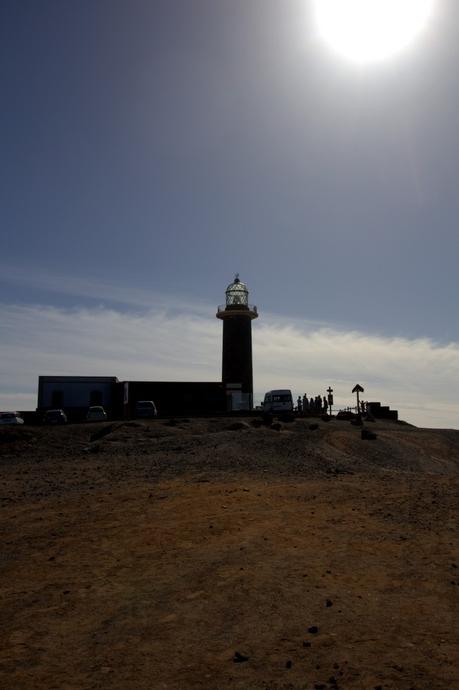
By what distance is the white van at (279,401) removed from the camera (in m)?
42.2

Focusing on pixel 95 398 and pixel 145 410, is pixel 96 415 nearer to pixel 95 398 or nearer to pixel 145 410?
pixel 145 410

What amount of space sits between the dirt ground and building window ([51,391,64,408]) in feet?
114

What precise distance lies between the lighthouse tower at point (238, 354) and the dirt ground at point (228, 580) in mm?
33953

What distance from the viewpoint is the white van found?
42.2m

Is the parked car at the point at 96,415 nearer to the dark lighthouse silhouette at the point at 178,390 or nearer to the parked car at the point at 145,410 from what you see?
the parked car at the point at 145,410

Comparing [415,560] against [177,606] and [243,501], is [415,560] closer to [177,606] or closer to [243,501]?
[177,606]

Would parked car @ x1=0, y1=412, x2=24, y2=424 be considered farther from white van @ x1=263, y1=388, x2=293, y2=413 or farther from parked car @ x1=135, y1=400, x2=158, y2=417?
white van @ x1=263, y1=388, x2=293, y2=413

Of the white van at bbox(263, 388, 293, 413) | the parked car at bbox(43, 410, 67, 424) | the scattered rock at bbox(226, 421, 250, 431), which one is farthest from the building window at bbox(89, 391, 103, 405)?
the scattered rock at bbox(226, 421, 250, 431)

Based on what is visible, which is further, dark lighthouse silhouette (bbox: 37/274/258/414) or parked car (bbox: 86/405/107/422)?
dark lighthouse silhouette (bbox: 37/274/258/414)

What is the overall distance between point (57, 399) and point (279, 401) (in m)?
21.0

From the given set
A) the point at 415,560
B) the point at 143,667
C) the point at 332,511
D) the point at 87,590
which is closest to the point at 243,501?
the point at 332,511

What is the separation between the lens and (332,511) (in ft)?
42.3

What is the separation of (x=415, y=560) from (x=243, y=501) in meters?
5.00

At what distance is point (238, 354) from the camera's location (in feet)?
174
